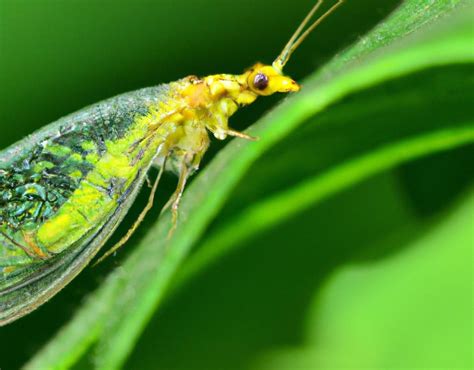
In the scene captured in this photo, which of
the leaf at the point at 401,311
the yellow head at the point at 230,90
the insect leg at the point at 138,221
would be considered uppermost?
the yellow head at the point at 230,90

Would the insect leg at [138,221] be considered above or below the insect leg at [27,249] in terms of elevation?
above

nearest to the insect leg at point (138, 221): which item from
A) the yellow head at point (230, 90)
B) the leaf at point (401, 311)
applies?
the yellow head at point (230, 90)

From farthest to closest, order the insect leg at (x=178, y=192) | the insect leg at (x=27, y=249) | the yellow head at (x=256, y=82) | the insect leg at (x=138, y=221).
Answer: the yellow head at (x=256, y=82) < the insect leg at (x=27, y=249) < the insect leg at (x=138, y=221) < the insect leg at (x=178, y=192)

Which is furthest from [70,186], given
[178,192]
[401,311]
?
[401,311]

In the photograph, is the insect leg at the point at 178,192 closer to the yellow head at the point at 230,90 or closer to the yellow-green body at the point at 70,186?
the yellow-green body at the point at 70,186

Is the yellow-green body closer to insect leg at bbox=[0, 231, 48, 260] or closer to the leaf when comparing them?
insect leg at bbox=[0, 231, 48, 260]

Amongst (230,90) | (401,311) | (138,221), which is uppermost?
(230,90)

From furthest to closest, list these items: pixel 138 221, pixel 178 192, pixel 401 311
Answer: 1. pixel 138 221
2. pixel 178 192
3. pixel 401 311

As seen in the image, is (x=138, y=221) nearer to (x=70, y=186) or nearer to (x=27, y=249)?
(x=70, y=186)
